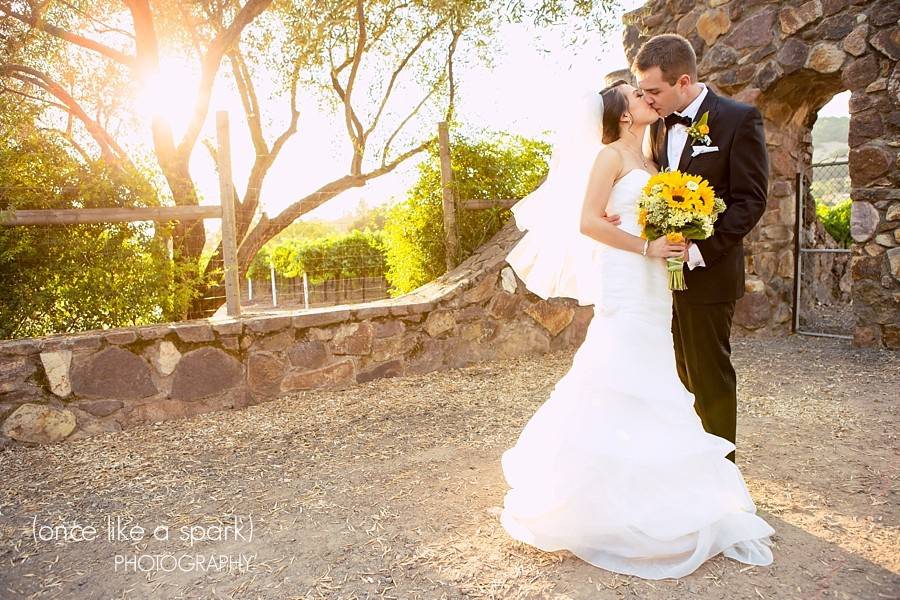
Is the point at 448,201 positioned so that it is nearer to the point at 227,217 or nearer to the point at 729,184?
the point at 227,217

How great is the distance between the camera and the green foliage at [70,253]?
4297 millimetres

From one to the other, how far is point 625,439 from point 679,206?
0.90 meters

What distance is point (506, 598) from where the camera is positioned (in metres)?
2.10

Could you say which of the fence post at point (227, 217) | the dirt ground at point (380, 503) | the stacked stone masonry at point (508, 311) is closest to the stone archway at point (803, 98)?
the stacked stone masonry at point (508, 311)

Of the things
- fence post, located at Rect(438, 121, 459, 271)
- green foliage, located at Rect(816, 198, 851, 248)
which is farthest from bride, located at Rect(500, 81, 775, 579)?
green foliage, located at Rect(816, 198, 851, 248)

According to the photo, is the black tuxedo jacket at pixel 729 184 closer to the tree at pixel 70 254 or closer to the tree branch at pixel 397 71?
the tree at pixel 70 254

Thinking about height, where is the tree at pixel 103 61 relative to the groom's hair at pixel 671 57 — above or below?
above

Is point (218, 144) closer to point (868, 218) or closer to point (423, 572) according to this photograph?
point (423, 572)

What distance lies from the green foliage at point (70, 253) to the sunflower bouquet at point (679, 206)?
13.0 feet

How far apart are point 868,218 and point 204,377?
6.02 meters

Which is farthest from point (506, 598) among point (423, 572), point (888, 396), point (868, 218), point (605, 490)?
point (868, 218)

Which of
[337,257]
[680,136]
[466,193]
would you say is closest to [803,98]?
[466,193]

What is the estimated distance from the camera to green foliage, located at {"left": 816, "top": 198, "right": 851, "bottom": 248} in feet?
35.3

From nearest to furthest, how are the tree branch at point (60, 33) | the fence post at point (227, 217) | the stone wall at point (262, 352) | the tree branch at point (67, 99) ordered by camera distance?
the stone wall at point (262, 352) → the fence post at point (227, 217) → the tree branch at point (60, 33) → the tree branch at point (67, 99)
